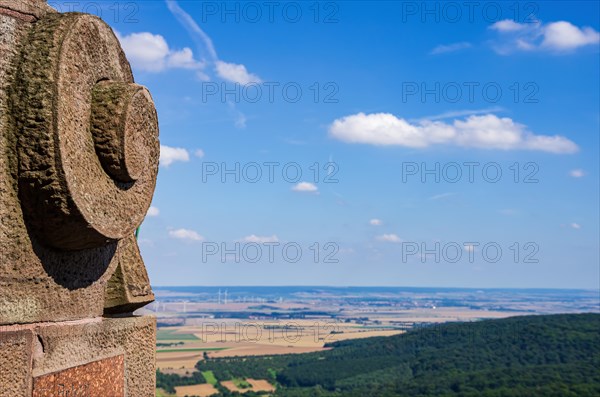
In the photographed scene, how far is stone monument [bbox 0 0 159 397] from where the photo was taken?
2.84 metres

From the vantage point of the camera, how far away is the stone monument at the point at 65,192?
2838 millimetres

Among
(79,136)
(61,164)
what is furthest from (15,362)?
(79,136)

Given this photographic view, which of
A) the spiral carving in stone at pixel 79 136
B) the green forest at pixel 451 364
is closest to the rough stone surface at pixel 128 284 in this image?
the spiral carving in stone at pixel 79 136

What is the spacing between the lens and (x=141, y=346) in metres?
3.71

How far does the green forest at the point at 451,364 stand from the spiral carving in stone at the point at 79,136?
184ft

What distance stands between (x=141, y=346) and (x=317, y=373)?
91.5 meters

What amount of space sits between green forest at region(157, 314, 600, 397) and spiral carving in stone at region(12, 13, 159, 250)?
56.1 meters

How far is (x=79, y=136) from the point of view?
299cm

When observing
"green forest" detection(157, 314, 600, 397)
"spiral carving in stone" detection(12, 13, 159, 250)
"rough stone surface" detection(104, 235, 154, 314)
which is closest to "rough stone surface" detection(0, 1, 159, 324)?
"spiral carving in stone" detection(12, 13, 159, 250)

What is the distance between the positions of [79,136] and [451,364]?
81492 millimetres

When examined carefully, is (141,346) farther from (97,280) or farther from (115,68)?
(115,68)

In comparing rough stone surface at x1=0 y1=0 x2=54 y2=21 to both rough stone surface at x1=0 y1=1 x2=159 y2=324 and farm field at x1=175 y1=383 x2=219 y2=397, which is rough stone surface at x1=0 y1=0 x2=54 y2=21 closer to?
rough stone surface at x1=0 y1=1 x2=159 y2=324

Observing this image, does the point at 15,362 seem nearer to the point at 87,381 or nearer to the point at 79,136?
the point at 87,381

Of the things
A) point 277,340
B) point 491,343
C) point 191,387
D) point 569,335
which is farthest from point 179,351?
point 569,335
